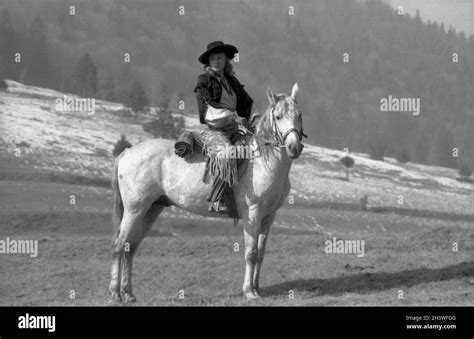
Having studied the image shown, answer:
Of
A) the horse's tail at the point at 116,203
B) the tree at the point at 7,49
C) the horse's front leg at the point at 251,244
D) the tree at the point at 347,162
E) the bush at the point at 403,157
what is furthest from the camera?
the tree at the point at 7,49

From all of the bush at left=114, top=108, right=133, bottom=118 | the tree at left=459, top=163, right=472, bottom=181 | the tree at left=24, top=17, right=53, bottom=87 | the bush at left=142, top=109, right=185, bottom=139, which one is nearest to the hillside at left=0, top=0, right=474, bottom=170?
the tree at left=24, top=17, right=53, bottom=87

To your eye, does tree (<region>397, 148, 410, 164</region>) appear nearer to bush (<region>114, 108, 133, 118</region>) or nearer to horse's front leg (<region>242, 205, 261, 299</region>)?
bush (<region>114, 108, 133, 118</region>)

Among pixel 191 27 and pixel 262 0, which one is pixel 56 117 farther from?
pixel 262 0

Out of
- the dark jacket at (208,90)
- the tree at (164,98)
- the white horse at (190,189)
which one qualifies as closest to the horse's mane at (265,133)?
the white horse at (190,189)

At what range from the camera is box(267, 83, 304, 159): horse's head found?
42.8 feet

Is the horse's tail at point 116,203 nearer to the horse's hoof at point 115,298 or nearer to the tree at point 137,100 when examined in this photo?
the horse's hoof at point 115,298

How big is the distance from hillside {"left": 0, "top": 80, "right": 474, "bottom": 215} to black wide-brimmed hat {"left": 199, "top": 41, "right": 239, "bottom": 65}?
3708 cm

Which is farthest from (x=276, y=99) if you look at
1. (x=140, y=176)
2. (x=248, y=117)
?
(x=140, y=176)

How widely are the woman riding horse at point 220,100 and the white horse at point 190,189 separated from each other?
366 mm

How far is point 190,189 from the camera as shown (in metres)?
14.2

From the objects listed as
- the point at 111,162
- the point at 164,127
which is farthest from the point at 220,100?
the point at 111,162

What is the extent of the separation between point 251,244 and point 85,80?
82948 millimetres

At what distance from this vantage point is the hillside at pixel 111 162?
195ft
